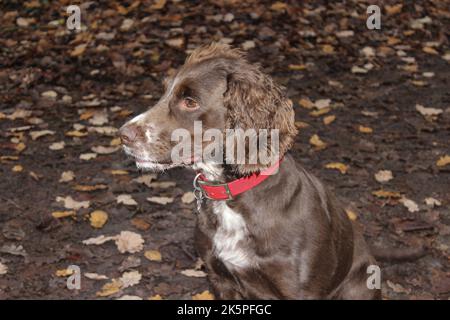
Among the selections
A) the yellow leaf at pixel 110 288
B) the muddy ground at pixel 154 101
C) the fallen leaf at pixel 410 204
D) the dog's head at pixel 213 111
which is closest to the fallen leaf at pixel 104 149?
the muddy ground at pixel 154 101

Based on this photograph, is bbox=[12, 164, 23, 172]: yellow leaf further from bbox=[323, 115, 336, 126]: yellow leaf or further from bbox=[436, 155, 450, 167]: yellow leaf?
bbox=[436, 155, 450, 167]: yellow leaf

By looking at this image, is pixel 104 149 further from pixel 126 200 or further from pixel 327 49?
pixel 327 49

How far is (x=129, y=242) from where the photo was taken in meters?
5.54

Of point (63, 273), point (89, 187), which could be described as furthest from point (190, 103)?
point (89, 187)

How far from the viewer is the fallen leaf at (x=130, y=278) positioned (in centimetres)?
509

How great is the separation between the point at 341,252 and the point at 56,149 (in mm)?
4358

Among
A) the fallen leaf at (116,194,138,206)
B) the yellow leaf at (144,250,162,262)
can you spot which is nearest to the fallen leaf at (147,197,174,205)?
the fallen leaf at (116,194,138,206)

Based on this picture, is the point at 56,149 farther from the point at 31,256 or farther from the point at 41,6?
the point at 41,6

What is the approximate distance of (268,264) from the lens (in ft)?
12.5

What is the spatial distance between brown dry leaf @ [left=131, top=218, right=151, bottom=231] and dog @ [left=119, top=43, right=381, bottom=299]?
6.11 ft

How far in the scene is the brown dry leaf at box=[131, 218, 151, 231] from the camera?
18.9 feet

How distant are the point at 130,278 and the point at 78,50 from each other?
5924 mm

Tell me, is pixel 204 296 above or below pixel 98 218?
below

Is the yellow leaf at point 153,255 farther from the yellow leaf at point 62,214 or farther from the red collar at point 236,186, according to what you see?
the red collar at point 236,186
